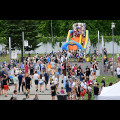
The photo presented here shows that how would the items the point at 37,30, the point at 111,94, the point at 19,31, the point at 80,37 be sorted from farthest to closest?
1. the point at 37,30
2. the point at 19,31
3. the point at 80,37
4. the point at 111,94

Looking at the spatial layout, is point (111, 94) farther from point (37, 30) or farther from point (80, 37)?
point (37, 30)

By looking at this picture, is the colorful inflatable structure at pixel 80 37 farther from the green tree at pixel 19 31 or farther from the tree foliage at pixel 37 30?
the tree foliage at pixel 37 30

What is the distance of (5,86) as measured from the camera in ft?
72.7

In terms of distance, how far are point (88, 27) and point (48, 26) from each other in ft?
29.3

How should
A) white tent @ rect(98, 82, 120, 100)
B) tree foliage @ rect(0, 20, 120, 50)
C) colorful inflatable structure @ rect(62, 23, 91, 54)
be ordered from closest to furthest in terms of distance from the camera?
white tent @ rect(98, 82, 120, 100) → colorful inflatable structure @ rect(62, 23, 91, 54) → tree foliage @ rect(0, 20, 120, 50)

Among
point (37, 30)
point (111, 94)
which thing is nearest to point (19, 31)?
point (37, 30)

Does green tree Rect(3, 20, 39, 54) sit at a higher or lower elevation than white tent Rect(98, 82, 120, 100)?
higher

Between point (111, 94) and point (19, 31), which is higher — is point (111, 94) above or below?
below

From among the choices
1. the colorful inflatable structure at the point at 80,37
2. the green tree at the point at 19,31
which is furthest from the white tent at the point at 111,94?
the green tree at the point at 19,31

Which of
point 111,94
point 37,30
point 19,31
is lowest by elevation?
point 111,94

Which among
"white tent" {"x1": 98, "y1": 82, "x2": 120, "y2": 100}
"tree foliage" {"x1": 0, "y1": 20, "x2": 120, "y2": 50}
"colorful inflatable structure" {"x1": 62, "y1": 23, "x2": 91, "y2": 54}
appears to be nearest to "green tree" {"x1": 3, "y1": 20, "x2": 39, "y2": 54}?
"tree foliage" {"x1": 0, "y1": 20, "x2": 120, "y2": 50}

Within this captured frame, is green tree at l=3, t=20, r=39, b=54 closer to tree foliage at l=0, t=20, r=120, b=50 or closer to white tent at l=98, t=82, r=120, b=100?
tree foliage at l=0, t=20, r=120, b=50

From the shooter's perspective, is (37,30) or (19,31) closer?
(19,31)

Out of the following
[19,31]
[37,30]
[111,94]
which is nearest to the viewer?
[111,94]
